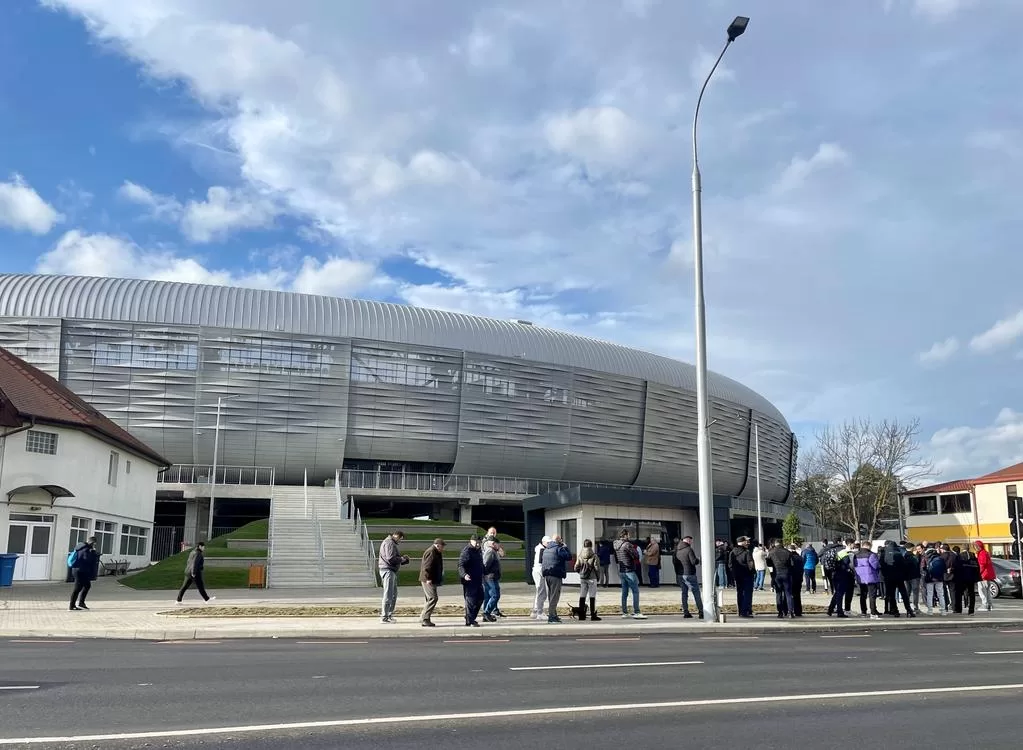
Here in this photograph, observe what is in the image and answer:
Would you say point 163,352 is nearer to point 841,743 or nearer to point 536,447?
point 536,447

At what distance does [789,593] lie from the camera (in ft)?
60.6

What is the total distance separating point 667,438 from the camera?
68688 millimetres

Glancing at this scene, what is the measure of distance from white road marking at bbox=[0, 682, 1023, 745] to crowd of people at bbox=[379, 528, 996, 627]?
799 centimetres

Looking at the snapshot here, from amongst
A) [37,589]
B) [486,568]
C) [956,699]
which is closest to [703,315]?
[486,568]

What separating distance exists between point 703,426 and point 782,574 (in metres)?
3.78

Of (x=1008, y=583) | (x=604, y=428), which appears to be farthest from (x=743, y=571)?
(x=604, y=428)

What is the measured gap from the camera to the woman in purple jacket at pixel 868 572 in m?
19.1

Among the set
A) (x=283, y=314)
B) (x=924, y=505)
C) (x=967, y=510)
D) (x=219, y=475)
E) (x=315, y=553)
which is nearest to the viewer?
(x=315, y=553)

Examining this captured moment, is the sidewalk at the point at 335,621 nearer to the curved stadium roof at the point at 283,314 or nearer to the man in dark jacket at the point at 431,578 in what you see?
the man in dark jacket at the point at 431,578

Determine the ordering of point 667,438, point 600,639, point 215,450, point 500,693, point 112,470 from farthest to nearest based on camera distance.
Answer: point 667,438
point 215,450
point 112,470
point 600,639
point 500,693

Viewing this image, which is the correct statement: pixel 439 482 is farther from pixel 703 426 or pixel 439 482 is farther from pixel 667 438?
pixel 703 426

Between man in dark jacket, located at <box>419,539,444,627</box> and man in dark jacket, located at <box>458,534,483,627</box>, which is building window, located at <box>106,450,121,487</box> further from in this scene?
man in dark jacket, located at <box>458,534,483,627</box>

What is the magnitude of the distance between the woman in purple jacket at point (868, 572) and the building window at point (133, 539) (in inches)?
1166

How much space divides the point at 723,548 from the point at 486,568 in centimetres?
956
